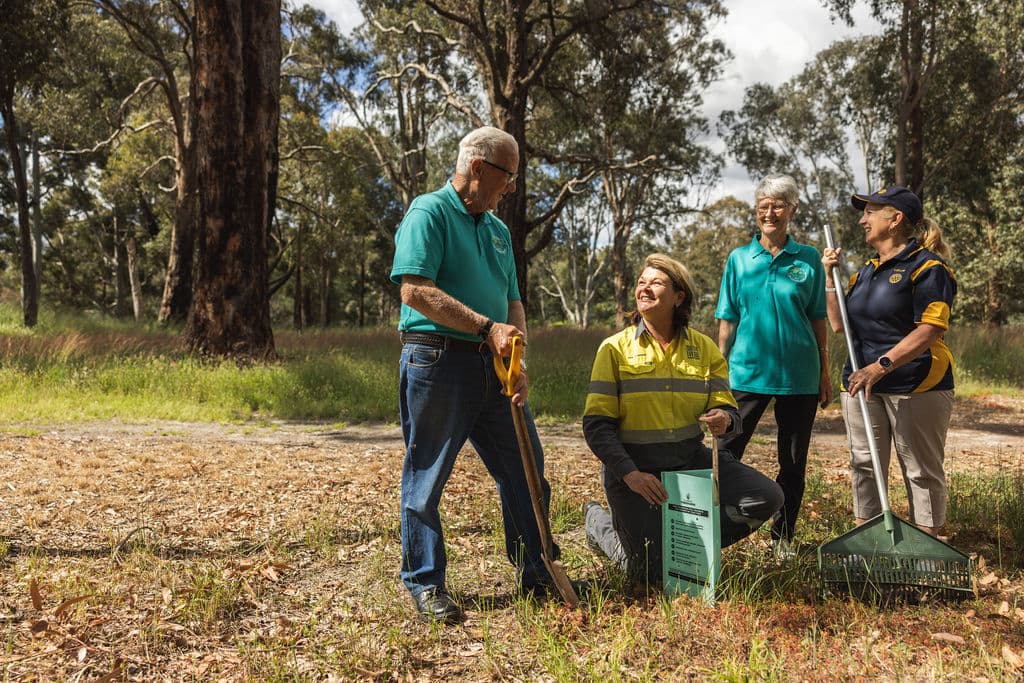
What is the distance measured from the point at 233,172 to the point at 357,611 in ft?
28.9

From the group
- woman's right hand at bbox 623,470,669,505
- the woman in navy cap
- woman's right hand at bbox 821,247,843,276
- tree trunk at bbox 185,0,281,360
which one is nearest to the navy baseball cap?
the woman in navy cap

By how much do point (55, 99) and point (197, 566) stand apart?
81.1 ft

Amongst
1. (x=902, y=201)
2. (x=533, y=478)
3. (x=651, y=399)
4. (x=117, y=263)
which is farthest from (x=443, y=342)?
(x=117, y=263)

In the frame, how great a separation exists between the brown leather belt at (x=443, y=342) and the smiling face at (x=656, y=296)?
0.77m

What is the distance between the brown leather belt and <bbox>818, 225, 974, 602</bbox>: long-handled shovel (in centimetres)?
165

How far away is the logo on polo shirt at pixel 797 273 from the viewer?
3.73 meters

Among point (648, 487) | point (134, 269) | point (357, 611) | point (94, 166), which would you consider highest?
point (94, 166)

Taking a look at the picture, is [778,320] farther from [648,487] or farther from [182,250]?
[182,250]

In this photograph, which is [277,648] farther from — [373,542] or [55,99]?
[55,99]

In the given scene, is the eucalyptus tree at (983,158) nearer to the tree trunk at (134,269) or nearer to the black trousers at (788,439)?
the black trousers at (788,439)

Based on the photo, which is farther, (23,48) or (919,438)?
(23,48)

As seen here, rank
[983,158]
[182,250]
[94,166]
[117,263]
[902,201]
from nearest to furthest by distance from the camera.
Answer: [902,201]
[182,250]
[983,158]
[94,166]
[117,263]

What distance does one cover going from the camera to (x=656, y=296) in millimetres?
3137

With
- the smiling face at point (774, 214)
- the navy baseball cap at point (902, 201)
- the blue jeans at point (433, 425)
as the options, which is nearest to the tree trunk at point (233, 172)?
the blue jeans at point (433, 425)
